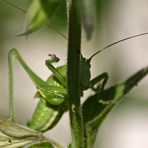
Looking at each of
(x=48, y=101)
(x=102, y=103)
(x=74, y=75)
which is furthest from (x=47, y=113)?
(x=74, y=75)

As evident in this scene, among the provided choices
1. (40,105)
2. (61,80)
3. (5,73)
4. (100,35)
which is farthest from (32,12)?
(5,73)

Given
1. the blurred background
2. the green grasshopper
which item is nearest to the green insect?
the green grasshopper

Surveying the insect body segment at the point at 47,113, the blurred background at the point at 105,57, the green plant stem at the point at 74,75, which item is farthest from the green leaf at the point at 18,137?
the blurred background at the point at 105,57

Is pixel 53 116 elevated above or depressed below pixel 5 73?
above

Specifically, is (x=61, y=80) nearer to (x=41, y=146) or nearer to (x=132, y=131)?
(x=41, y=146)

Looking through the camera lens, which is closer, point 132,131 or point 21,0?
point 21,0

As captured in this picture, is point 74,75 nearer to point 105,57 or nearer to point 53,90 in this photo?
point 53,90

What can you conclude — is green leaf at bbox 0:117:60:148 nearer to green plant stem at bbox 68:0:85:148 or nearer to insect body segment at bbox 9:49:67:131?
insect body segment at bbox 9:49:67:131

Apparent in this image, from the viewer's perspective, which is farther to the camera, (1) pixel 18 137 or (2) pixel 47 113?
(2) pixel 47 113
